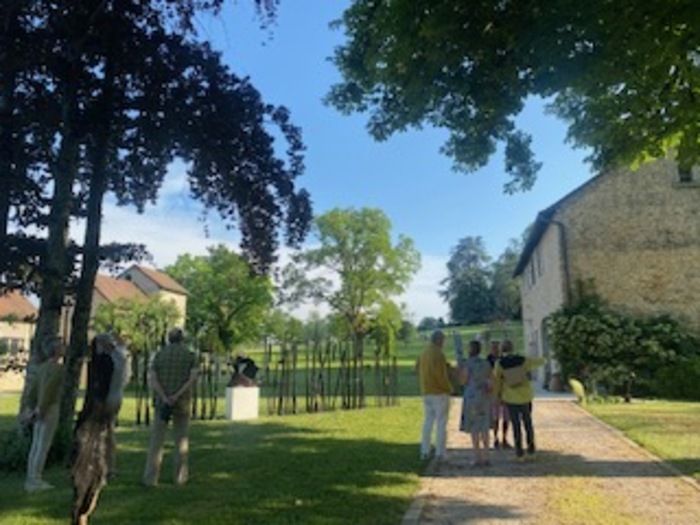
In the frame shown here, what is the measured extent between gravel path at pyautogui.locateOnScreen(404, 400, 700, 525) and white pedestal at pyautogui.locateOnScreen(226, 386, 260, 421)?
730 cm

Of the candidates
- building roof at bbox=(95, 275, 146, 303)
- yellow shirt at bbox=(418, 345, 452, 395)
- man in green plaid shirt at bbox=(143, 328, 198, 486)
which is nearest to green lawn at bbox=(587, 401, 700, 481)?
yellow shirt at bbox=(418, 345, 452, 395)

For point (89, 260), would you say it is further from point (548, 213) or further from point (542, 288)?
point (542, 288)

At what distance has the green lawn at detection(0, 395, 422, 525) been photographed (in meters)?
6.70

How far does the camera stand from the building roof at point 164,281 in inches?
2709

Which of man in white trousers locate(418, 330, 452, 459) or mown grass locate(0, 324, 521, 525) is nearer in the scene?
mown grass locate(0, 324, 521, 525)

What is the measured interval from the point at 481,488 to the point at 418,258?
51637 mm

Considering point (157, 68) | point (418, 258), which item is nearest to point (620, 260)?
point (157, 68)

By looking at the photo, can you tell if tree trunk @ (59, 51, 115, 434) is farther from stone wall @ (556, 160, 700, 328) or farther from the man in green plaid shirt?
stone wall @ (556, 160, 700, 328)

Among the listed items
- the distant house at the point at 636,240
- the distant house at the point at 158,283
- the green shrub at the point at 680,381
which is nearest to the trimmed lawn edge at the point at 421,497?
the green shrub at the point at 680,381

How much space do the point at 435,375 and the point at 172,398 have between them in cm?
390

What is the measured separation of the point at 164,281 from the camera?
70.4 m

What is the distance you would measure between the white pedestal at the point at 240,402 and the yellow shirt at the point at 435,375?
8346mm

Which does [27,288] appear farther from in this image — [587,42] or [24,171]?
[587,42]

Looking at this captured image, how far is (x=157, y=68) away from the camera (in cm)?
1002
